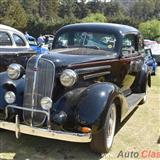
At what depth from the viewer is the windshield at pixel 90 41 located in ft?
22.6

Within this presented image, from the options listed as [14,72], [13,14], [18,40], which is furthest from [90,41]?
[13,14]

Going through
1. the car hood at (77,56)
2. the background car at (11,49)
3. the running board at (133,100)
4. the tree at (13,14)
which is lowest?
the tree at (13,14)

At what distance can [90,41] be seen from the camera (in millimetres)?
7016

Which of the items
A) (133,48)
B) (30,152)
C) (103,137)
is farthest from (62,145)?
(133,48)

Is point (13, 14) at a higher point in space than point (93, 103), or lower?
lower

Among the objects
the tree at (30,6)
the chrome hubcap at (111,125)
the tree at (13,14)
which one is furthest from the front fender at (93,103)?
the tree at (30,6)

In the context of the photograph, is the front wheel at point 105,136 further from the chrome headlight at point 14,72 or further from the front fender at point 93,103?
the chrome headlight at point 14,72

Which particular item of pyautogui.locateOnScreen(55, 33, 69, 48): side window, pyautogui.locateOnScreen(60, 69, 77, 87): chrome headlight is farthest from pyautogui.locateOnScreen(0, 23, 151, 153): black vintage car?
pyautogui.locateOnScreen(55, 33, 69, 48): side window

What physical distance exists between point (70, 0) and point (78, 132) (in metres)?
109

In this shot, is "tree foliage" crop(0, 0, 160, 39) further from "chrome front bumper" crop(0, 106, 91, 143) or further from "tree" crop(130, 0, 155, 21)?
"chrome front bumper" crop(0, 106, 91, 143)

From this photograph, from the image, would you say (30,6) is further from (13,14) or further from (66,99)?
(66,99)

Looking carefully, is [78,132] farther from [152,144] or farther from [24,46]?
[24,46]

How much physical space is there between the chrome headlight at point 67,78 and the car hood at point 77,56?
0.58 feet

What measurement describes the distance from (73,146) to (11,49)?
4.41 m
